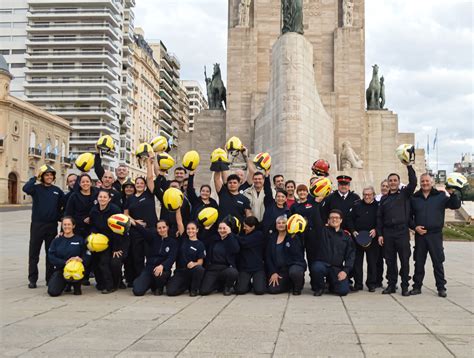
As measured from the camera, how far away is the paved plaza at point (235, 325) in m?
4.52

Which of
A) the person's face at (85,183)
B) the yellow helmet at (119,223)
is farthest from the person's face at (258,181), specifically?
the person's face at (85,183)

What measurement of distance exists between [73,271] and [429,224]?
5.01 meters

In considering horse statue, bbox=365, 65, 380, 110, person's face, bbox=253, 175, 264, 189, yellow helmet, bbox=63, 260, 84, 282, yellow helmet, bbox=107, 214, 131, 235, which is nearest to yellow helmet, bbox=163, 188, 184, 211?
yellow helmet, bbox=107, 214, 131, 235

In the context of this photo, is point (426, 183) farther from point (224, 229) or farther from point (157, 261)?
point (157, 261)

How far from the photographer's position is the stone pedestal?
770 inches

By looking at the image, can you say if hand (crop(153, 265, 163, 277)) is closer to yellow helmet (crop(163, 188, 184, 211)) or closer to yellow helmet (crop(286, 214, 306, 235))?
yellow helmet (crop(163, 188, 184, 211))

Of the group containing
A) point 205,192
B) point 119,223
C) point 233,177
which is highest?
point 233,177

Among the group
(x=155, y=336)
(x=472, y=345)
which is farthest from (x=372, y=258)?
(x=155, y=336)

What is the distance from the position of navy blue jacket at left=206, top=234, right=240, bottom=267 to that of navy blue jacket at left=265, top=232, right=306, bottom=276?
0.49 metres

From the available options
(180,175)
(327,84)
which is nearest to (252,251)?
(180,175)

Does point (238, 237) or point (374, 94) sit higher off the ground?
point (374, 94)

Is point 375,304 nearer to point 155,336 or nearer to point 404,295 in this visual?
point 404,295

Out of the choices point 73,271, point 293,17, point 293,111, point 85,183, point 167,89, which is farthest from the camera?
point 167,89

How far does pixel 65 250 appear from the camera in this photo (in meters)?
7.57
